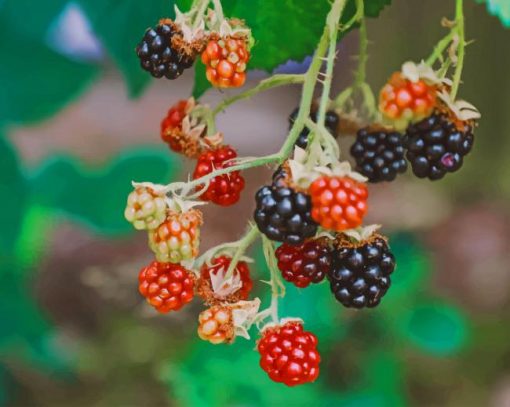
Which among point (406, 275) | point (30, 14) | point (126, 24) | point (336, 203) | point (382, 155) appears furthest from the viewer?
point (406, 275)

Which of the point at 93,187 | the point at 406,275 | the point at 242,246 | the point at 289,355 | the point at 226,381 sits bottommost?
the point at 226,381

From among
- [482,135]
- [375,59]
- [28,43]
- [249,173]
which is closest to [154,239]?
[28,43]

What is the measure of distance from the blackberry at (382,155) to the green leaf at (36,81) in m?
0.94

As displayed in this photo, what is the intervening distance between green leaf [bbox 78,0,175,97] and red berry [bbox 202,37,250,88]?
28 centimetres

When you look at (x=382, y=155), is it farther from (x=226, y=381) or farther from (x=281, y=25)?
(x=226, y=381)

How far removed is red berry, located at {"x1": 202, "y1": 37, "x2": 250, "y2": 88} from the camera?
0.80m

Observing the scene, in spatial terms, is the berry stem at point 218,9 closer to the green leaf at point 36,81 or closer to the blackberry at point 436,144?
the blackberry at point 436,144

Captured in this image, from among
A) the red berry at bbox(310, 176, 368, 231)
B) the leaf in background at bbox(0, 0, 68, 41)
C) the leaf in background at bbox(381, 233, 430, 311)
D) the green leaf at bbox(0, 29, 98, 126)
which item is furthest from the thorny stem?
the leaf in background at bbox(381, 233, 430, 311)

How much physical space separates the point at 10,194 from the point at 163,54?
990 mm

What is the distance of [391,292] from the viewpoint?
227cm

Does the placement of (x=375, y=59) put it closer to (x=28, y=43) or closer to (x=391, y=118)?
(x=28, y=43)

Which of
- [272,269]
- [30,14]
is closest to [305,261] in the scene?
[272,269]

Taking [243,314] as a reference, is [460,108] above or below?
above

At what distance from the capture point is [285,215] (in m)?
0.71
